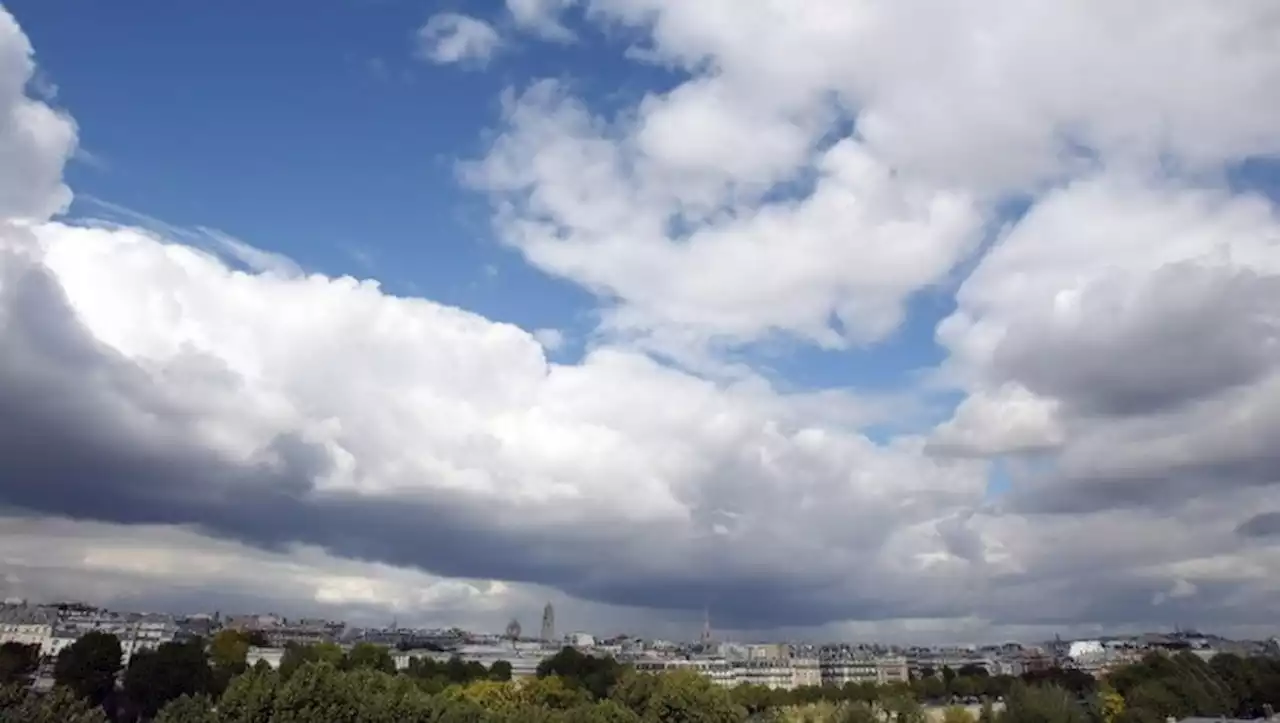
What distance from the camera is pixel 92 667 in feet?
352

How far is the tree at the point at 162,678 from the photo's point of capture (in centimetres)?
10112

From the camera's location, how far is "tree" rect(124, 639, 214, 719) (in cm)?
10112

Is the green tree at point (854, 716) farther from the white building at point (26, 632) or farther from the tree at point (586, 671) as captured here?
the white building at point (26, 632)

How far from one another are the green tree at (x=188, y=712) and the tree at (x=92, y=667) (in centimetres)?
6750

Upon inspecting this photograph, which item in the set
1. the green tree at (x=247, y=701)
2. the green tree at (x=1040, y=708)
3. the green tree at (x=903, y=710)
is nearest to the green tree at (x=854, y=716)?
the green tree at (x=903, y=710)

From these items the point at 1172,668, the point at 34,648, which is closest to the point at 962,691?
the point at 1172,668

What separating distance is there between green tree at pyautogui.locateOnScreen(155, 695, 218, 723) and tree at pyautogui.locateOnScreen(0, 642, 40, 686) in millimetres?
88916

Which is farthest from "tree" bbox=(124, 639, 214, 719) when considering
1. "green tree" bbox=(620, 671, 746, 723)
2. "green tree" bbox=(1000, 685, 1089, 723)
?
"green tree" bbox=(1000, 685, 1089, 723)

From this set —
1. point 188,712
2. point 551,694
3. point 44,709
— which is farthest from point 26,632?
point 44,709

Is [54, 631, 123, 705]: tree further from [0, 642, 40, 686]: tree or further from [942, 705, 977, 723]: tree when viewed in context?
[942, 705, 977, 723]: tree

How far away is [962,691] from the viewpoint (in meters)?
171

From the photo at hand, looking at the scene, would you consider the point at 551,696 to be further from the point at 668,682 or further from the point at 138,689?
the point at 138,689

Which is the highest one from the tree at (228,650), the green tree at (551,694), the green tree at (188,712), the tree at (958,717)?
the tree at (228,650)

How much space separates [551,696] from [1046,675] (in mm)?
127139
